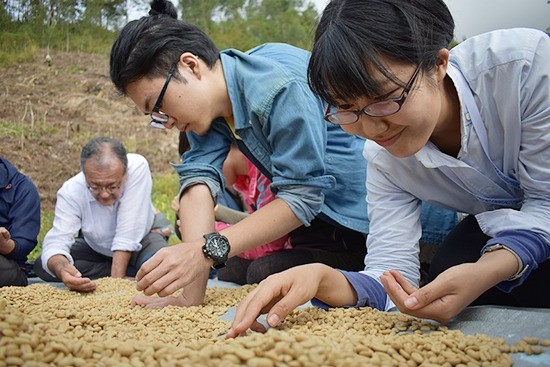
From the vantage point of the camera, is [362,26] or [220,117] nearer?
[362,26]

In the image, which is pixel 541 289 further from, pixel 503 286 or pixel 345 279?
pixel 345 279

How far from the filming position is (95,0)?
3.04m

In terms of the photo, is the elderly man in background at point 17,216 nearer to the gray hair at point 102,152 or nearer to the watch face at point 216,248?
the gray hair at point 102,152

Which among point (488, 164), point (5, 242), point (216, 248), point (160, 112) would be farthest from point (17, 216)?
point (488, 164)

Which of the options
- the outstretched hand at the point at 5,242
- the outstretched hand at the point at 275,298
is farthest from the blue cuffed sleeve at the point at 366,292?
the outstretched hand at the point at 5,242

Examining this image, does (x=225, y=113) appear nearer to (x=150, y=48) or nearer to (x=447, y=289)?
(x=150, y=48)

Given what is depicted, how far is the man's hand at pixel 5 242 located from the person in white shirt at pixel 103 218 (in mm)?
189

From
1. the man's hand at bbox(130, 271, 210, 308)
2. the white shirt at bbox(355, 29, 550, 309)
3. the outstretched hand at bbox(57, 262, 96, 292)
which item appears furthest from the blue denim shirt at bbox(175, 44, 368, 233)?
the outstretched hand at bbox(57, 262, 96, 292)

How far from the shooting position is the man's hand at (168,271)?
188 centimetres

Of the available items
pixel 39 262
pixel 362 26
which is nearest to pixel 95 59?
pixel 39 262

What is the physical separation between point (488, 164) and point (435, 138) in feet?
0.63

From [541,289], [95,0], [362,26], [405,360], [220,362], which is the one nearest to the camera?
[220,362]

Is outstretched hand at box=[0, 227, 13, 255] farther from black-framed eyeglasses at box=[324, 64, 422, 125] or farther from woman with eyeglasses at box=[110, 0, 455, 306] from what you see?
black-framed eyeglasses at box=[324, 64, 422, 125]

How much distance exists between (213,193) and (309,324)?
1.00 metres
